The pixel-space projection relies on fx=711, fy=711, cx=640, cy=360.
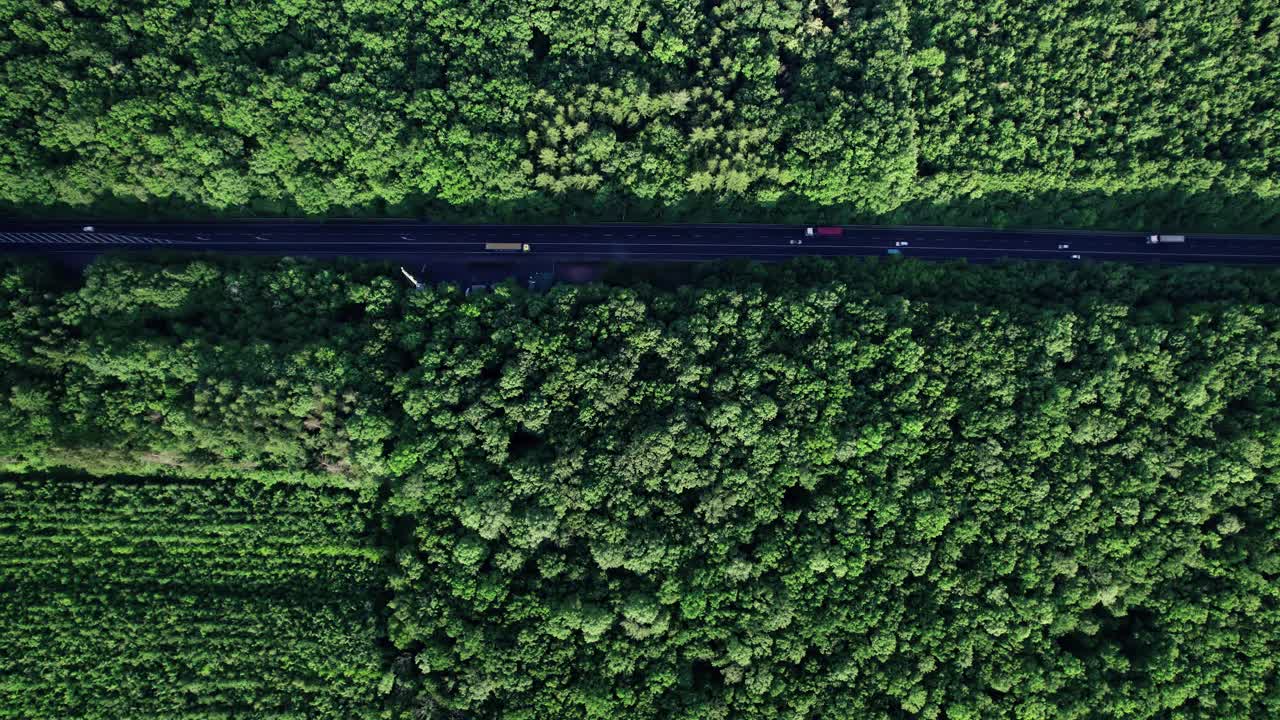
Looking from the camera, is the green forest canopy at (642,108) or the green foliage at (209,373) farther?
the green forest canopy at (642,108)

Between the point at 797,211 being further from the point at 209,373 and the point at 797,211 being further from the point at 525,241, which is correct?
the point at 209,373

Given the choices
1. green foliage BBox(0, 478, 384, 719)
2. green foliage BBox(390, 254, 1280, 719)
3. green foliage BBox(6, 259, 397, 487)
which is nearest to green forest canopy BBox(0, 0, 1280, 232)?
green foliage BBox(6, 259, 397, 487)

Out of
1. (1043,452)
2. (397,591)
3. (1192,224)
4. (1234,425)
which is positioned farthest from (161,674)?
(1192,224)

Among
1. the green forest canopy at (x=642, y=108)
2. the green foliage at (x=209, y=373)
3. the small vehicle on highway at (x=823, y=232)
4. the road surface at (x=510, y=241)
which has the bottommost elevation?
the green foliage at (x=209, y=373)

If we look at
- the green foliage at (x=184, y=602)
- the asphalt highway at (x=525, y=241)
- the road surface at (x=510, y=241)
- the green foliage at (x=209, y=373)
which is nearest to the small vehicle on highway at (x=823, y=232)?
the asphalt highway at (x=525, y=241)

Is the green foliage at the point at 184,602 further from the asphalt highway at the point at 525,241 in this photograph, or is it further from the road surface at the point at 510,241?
the asphalt highway at the point at 525,241

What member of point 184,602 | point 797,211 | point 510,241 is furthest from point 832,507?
point 184,602

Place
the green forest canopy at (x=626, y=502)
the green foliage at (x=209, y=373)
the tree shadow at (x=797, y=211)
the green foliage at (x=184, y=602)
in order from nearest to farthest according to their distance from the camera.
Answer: the green forest canopy at (x=626, y=502) → the green foliage at (x=184, y=602) → the green foliage at (x=209, y=373) → the tree shadow at (x=797, y=211)

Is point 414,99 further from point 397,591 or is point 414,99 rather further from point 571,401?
point 397,591
